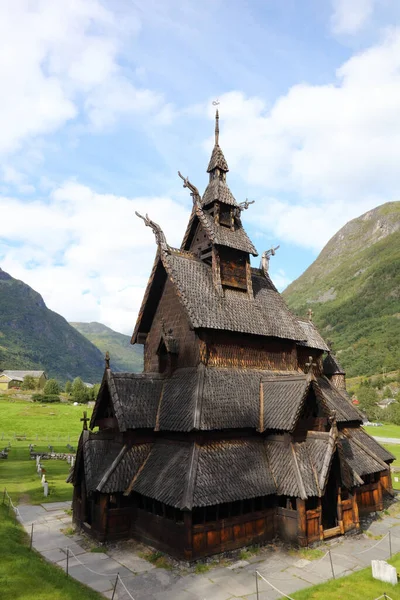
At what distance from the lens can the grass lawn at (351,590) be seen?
13422 mm

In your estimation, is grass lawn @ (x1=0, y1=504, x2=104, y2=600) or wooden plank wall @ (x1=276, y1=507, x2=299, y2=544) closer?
grass lawn @ (x1=0, y1=504, x2=104, y2=600)

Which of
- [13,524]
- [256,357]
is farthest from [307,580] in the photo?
[13,524]

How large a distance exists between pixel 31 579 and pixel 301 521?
35.3 ft

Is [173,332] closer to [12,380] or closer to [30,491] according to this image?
[30,491]

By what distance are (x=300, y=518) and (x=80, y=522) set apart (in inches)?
415

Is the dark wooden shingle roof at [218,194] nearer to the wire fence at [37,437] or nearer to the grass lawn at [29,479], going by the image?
the grass lawn at [29,479]

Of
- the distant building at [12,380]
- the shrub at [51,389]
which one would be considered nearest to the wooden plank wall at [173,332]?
the shrub at [51,389]

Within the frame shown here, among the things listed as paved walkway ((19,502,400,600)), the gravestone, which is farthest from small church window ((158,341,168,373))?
the gravestone

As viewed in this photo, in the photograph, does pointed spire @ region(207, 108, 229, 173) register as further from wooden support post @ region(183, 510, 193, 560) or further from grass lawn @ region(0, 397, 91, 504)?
grass lawn @ region(0, 397, 91, 504)

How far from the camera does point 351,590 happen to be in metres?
13.9

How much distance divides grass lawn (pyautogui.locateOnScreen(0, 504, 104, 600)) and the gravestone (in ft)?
31.3

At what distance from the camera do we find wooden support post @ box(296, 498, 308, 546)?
17.7m

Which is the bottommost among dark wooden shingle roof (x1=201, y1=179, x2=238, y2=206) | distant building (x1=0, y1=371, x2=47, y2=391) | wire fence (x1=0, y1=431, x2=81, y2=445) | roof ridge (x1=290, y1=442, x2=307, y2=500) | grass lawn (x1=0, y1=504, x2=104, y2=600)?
wire fence (x1=0, y1=431, x2=81, y2=445)

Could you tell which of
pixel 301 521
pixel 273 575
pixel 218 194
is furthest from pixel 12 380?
pixel 273 575
